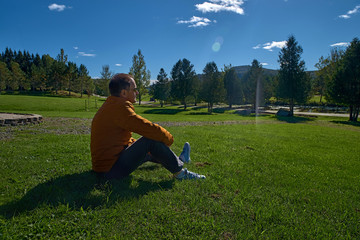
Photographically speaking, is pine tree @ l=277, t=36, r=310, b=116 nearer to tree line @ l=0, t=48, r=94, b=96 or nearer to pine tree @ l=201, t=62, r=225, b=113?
pine tree @ l=201, t=62, r=225, b=113

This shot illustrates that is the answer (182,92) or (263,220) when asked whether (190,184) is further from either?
(182,92)

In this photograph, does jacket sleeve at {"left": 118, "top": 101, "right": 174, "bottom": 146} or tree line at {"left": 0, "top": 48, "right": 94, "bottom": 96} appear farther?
tree line at {"left": 0, "top": 48, "right": 94, "bottom": 96}

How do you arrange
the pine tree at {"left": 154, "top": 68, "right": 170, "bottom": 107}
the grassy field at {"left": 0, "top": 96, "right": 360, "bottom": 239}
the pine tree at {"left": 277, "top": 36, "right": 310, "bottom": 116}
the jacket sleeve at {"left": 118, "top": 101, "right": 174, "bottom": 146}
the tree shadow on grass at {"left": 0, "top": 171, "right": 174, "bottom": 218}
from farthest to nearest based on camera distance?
the pine tree at {"left": 154, "top": 68, "right": 170, "bottom": 107} → the pine tree at {"left": 277, "top": 36, "right": 310, "bottom": 116} → the jacket sleeve at {"left": 118, "top": 101, "right": 174, "bottom": 146} → the tree shadow on grass at {"left": 0, "top": 171, "right": 174, "bottom": 218} → the grassy field at {"left": 0, "top": 96, "right": 360, "bottom": 239}

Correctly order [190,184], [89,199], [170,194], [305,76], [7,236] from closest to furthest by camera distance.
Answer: [7,236] < [89,199] < [170,194] < [190,184] < [305,76]

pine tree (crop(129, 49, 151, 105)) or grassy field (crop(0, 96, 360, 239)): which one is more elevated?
pine tree (crop(129, 49, 151, 105))

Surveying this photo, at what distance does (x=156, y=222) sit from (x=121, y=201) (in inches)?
30.2

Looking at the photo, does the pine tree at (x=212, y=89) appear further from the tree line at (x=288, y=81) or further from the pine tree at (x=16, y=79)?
the pine tree at (x=16, y=79)

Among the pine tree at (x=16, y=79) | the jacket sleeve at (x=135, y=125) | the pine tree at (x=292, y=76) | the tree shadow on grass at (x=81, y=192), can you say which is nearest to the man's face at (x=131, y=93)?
the jacket sleeve at (x=135, y=125)

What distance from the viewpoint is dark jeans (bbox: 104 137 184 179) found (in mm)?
3510

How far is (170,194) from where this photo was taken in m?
3.43

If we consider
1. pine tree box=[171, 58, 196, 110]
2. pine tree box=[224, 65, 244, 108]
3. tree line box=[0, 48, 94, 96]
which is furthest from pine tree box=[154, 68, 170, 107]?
tree line box=[0, 48, 94, 96]

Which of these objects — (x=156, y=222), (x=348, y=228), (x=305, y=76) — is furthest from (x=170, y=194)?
(x=305, y=76)

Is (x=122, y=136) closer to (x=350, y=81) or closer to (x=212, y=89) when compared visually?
(x=350, y=81)

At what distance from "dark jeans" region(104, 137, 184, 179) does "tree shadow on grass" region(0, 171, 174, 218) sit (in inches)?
10.0
